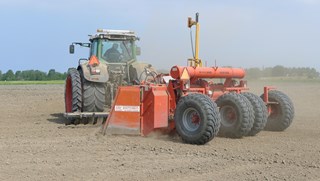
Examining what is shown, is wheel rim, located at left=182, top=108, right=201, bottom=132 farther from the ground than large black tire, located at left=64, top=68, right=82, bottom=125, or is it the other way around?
large black tire, located at left=64, top=68, right=82, bottom=125

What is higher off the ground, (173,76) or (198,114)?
(173,76)

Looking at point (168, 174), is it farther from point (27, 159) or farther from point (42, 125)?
point (42, 125)

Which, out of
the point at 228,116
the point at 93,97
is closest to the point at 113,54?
the point at 93,97

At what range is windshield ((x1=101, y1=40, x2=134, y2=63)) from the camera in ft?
35.7

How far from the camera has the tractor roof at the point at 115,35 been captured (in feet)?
35.5

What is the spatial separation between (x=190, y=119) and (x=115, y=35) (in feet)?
13.4

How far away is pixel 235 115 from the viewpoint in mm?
8078

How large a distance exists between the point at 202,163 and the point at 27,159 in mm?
2312

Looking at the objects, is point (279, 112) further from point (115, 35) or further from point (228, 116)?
point (115, 35)

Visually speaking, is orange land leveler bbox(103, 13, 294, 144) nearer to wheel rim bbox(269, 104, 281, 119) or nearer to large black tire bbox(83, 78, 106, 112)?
wheel rim bbox(269, 104, 281, 119)

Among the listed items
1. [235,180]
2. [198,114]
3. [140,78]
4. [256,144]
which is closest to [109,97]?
[140,78]

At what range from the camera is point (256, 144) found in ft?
24.3

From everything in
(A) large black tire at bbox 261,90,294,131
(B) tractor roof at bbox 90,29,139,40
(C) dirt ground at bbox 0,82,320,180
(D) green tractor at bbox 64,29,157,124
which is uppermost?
(B) tractor roof at bbox 90,29,139,40

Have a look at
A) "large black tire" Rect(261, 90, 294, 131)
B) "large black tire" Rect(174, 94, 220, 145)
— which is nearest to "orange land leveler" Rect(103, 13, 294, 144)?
"large black tire" Rect(174, 94, 220, 145)
